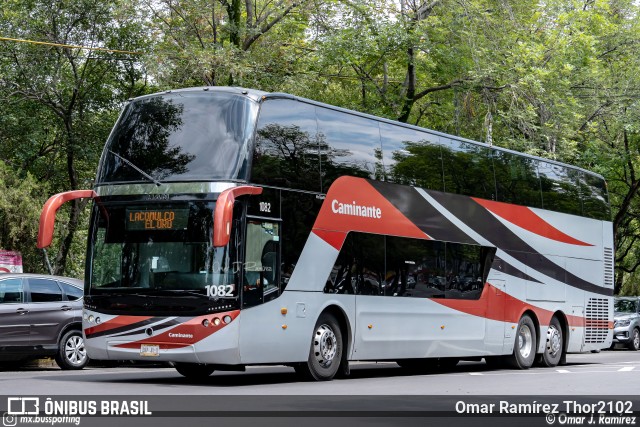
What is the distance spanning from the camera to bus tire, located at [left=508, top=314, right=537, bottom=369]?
22750mm

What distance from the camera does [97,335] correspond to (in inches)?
615

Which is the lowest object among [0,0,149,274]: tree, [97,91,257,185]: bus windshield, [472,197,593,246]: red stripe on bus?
[472,197,593,246]: red stripe on bus

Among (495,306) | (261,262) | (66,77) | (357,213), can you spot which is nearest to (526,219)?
(495,306)

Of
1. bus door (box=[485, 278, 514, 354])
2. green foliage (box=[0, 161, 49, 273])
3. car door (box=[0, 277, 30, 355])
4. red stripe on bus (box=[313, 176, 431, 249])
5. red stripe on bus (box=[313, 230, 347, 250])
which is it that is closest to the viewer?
red stripe on bus (box=[313, 230, 347, 250])

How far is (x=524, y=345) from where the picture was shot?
2319 cm

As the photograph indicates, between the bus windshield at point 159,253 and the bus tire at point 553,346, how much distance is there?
11.2 m

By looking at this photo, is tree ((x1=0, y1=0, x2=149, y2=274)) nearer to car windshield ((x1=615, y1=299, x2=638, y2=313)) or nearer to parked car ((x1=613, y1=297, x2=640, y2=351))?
parked car ((x1=613, y1=297, x2=640, y2=351))

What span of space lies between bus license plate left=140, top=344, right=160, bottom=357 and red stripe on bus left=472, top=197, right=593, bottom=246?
8462 millimetres

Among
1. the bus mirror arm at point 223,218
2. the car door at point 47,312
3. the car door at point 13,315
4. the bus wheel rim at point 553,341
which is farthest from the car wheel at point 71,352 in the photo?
the bus wheel rim at point 553,341

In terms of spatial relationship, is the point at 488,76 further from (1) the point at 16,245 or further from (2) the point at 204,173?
(2) the point at 204,173

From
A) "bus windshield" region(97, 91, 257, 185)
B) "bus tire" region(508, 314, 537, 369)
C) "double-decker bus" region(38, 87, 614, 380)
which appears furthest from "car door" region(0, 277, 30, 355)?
"bus tire" region(508, 314, 537, 369)

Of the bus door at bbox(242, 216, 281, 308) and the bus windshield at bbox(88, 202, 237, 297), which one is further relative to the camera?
the bus door at bbox(242, 216, 281, 308)

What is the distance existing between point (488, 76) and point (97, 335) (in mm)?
15925

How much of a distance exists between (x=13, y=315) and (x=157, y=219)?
610 centimetres
